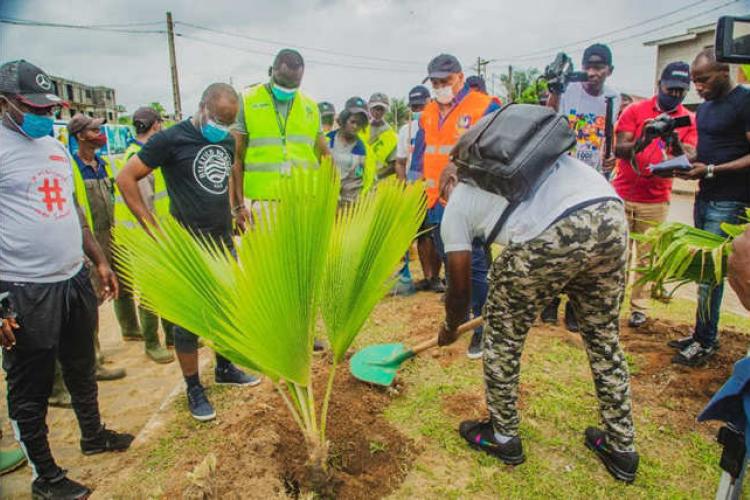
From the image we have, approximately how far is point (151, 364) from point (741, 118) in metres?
4.93

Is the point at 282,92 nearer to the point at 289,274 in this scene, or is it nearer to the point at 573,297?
the point at 289,274

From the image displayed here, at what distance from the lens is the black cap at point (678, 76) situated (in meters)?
3.65

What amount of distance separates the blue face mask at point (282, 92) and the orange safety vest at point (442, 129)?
1.16m

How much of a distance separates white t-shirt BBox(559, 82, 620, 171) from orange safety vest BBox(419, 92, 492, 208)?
3.36 feet

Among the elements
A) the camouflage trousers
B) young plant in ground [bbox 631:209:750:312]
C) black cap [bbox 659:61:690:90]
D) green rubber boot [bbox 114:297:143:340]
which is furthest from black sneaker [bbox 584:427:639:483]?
green rubber boot [bbox 114:297:143:340]

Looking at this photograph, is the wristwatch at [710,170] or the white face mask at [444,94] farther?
the white face mask at [444,94]

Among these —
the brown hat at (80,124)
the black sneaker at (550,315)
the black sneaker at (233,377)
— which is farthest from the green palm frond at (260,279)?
the black sneaker at (550,315)

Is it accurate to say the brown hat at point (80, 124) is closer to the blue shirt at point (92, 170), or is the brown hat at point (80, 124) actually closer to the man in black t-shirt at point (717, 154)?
the blue shirt at point (92, 170)

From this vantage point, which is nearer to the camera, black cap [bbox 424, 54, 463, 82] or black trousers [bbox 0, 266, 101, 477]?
black trousers [bbox 0, 266, 101, 477]

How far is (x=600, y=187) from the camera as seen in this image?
2.03m

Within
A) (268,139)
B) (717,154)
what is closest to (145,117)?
(268,139)

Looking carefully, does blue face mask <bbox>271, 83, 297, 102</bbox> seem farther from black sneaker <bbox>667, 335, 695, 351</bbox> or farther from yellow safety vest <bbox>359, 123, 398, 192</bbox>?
black sneaker <bbox>667, 335, 695, 351</bbox>

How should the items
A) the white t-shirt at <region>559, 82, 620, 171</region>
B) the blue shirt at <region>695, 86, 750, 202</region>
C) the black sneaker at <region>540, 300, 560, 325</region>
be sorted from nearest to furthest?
the blue shirt at <region>695, 86, 750, 202</region> → the white t-shirt at <region>559, 82, 620, 171</region> → the black sneaker at <region>540, 300, 560, 325</region>

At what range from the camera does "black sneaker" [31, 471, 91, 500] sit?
92.6 inches
